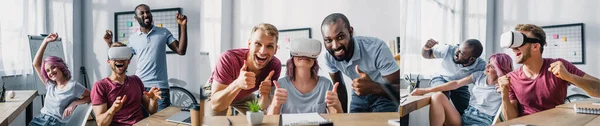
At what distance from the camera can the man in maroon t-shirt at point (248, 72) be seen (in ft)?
5.40

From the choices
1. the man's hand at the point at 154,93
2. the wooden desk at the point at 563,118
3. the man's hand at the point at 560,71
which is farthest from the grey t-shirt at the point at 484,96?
the man's hand at the point at 154,93

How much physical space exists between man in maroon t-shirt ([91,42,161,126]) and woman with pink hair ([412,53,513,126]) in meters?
1.15

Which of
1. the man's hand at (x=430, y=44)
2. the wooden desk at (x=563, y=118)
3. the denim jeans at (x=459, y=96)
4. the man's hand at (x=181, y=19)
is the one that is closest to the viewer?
the wooden desk at (x=563, y=118)

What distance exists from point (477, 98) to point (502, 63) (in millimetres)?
177

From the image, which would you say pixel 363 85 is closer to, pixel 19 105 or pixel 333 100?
pixel 333 100

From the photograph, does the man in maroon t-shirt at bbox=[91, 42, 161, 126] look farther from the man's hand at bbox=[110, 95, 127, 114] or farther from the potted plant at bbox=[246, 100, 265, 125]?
the potted plant at bbox=[246, 100, 265, 125]

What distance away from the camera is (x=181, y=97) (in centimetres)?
177

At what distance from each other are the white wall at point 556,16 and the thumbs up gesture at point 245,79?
92 cm

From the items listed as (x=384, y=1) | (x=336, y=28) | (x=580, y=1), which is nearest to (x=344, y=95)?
(x=336, y=28)

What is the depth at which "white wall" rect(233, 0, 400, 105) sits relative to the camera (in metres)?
1.67

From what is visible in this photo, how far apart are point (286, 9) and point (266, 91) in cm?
32

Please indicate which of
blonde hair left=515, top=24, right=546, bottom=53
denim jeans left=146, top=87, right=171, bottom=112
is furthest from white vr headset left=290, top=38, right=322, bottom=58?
blonde hair left=515, top=24, right=546, bottom=53

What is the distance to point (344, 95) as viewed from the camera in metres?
1.75

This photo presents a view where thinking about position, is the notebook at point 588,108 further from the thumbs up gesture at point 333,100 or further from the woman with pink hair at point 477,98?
the thumbs up gesture at point 333,100
